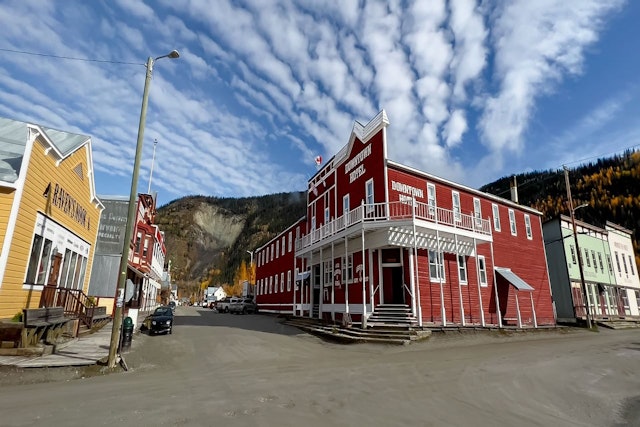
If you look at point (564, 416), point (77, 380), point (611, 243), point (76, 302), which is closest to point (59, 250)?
point (76, 302)

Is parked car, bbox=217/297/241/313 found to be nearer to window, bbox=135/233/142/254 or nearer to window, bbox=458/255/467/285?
window, bbox=135/233/142/254

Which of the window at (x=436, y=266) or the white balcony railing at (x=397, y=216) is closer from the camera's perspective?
the white balcony railing at (x=397, y=216)

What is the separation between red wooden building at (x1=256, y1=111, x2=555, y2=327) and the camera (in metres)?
18.7

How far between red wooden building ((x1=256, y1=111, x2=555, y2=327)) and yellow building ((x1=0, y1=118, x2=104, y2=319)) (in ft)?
42.3

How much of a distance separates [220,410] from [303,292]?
23.1 m

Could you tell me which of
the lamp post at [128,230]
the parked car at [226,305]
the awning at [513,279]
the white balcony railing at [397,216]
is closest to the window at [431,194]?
the white balcony railing at [397,216]

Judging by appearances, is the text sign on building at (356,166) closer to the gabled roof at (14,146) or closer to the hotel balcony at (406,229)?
the hotel balcony at (406,229)

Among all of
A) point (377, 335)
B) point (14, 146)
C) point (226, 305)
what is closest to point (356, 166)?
point (377, 335)

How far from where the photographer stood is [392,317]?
58.9 feet

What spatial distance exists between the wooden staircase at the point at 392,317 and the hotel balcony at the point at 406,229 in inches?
128

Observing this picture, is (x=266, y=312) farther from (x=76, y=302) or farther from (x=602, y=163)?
(x=602, y=163)

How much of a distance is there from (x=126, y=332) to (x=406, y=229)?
13485mm

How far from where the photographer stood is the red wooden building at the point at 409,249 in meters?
18.7

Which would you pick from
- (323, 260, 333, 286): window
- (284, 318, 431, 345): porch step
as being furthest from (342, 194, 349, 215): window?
(284, 318, 431, 345): porch step
